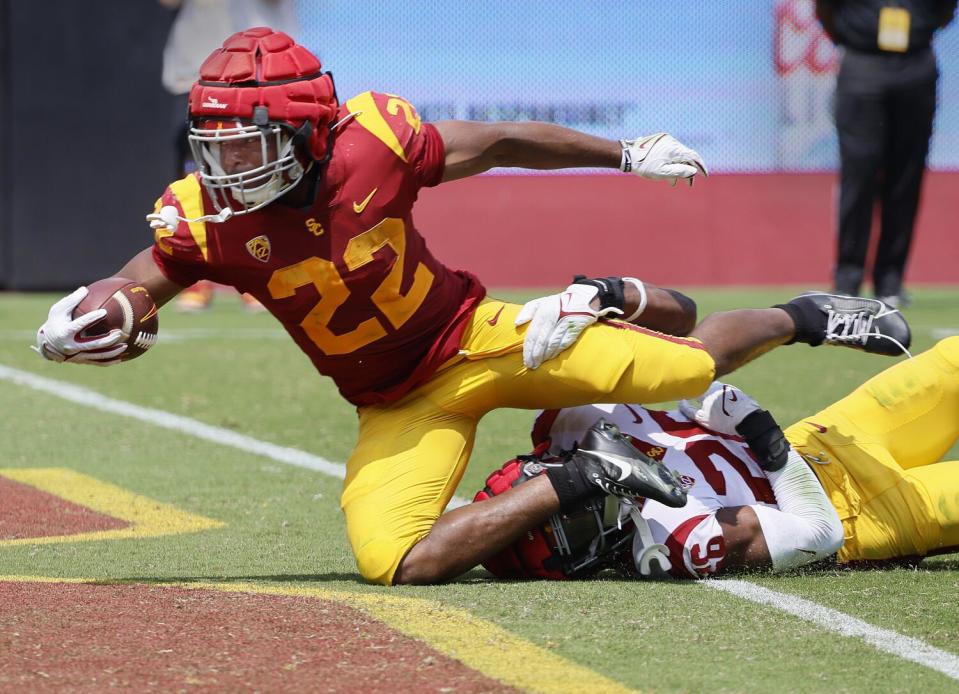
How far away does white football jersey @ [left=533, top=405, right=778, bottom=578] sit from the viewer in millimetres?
4043

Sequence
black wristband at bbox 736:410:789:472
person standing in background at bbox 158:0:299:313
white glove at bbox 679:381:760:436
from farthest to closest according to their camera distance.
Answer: person standing in background at bbox 158:0:299:313, white glove at bbox 679:381:760:436, black wristband at bbox 736:410:789:472

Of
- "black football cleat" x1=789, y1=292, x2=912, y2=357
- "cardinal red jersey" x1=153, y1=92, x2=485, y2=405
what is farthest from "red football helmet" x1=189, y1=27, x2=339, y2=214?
"black football cleat" x1=789, y1=292, x2=912, y2=357

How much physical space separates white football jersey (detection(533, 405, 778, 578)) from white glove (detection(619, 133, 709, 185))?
2.29 feet

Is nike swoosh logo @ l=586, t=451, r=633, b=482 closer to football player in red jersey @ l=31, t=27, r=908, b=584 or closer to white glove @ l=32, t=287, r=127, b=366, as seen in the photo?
football player in red jersey @ l=31, t=27, r=908, b=584

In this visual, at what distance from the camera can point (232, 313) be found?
11.9m

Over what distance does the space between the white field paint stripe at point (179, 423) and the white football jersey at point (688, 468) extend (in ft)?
2.76

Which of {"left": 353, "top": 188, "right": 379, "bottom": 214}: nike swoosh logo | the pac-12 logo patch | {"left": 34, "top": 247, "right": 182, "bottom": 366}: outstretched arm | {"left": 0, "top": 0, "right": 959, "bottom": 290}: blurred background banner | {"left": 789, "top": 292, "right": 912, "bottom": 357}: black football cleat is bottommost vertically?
{"left": 0, "top": 0, "right": 959, "bottom": 290}: blurred background banner

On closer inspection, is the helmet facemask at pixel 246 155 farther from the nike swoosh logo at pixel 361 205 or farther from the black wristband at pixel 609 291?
the black wristband at pixel 609 291

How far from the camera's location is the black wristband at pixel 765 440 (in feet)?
14.0

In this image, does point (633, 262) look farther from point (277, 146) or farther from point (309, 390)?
point (277, 146)

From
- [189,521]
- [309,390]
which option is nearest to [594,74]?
[309,390]

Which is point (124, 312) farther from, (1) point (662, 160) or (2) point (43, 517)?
(1) point (662, 160)

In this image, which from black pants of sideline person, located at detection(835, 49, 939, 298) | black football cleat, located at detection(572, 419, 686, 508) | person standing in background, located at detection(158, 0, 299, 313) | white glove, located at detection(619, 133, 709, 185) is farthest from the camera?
black pants of sideline person, located at detection(835, 49, 939, 298)

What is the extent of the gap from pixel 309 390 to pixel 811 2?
8.07 meters
